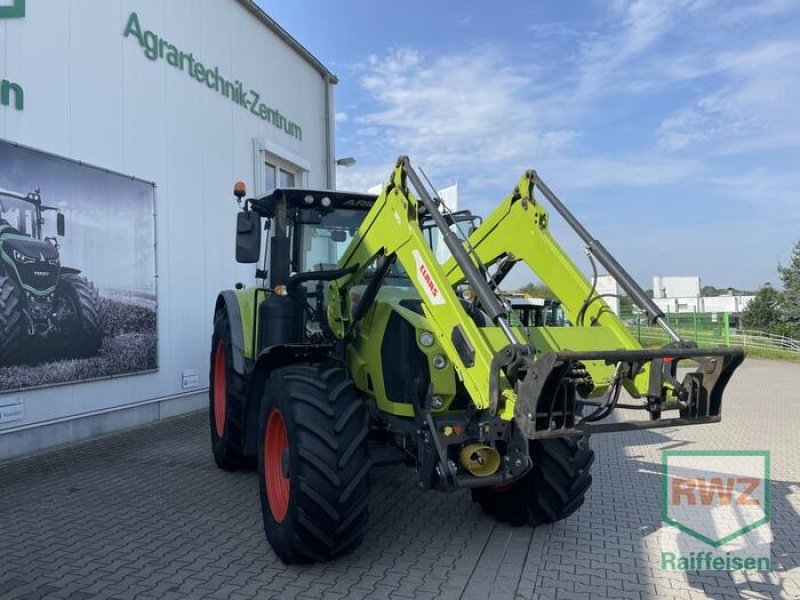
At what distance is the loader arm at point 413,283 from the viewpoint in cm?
319

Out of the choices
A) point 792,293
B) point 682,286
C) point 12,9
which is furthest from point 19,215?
point 682,286

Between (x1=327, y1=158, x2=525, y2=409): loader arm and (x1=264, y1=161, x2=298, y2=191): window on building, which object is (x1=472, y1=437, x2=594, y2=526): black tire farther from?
(x1=264, y1=161, x2=298, y2=191): window on building

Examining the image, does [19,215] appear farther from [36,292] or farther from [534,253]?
[534,253]

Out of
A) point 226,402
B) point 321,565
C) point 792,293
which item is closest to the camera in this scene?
point 321,565

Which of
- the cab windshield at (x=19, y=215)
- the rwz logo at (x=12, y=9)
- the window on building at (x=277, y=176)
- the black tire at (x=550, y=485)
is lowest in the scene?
the black tire at (x=550, y=485)

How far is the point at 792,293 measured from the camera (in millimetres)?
42062

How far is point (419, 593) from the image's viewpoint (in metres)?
3.53

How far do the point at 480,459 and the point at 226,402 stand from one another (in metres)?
3.12

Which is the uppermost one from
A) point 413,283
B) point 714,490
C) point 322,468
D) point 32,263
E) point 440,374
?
point 32,263

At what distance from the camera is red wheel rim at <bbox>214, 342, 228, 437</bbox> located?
21.1ft

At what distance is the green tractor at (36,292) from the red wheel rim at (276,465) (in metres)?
3.84

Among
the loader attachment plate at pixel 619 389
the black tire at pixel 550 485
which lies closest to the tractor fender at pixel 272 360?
the black tire at pixel 550 485

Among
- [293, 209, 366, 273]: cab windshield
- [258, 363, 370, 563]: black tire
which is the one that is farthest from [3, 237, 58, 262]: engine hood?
[258, 363, 370, 563]: black tire

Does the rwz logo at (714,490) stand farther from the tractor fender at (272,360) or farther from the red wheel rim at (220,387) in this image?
the red wheel rim at (220,387)
